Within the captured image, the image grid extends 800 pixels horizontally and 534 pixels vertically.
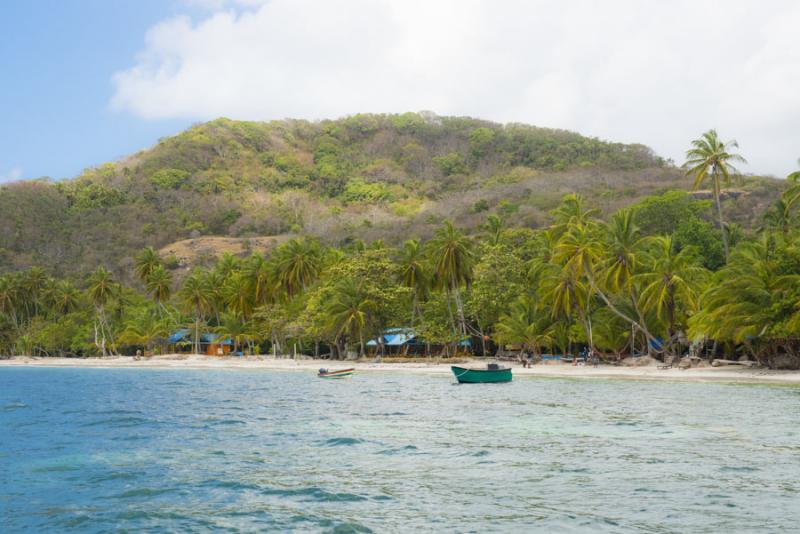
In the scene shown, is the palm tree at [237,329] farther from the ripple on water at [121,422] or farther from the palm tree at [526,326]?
the ripple on water at [121,422]

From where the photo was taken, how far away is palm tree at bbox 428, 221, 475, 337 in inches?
2616

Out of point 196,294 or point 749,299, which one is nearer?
Answer: point 749,299

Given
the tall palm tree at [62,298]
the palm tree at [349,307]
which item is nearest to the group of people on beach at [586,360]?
the palm tree at [349,307]

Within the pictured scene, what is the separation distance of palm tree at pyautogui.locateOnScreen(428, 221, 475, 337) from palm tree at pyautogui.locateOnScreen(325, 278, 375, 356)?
726cm

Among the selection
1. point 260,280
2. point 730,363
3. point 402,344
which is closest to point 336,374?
point 402,344

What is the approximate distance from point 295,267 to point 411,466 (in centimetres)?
6105

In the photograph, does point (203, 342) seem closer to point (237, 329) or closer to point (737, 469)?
point (237, 329)

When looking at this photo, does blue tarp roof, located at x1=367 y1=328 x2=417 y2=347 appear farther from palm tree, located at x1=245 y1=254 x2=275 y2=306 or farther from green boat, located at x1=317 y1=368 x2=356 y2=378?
green boat, located at x1=317 y1=368 x2=356 y2=378

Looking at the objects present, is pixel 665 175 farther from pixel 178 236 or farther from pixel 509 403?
pixel 509 403

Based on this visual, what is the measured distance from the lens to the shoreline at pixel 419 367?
43.5 m

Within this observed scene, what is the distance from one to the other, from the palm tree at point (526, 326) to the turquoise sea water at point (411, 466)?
26835 millimetres

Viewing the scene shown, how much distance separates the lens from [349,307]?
66.7 metres

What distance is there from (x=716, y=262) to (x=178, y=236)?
11938 centimetres

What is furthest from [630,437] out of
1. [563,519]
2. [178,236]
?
[178,236]
